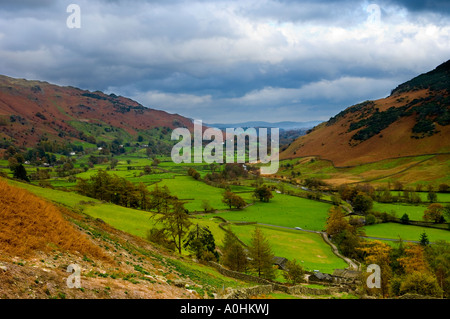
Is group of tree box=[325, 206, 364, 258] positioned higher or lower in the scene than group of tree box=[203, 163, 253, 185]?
lower

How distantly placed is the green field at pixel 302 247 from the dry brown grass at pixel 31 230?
44417mm

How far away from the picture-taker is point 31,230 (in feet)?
57.3

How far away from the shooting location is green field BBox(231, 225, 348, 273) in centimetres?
5691

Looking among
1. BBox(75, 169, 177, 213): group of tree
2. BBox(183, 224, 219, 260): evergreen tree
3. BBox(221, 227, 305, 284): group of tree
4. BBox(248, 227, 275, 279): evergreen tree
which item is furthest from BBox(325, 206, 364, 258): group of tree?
BBox(75, 169, 177, 213): group of tree

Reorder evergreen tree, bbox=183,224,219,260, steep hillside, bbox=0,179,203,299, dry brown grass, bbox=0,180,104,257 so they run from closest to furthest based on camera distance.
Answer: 1. steep hillside, bbox=0,179,203,299
2. dry brown grass, bbox=0,180,104,257
3. evergreen tree, bbox=183,224,219,260

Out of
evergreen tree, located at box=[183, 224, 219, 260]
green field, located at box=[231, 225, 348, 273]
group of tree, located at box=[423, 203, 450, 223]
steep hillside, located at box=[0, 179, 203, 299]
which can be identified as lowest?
green field, located at box=[231, 225, 348, 273]

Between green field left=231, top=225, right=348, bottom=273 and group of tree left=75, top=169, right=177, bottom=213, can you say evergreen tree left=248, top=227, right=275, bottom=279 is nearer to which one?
green field left=231, top=225, right=348, bottom=273

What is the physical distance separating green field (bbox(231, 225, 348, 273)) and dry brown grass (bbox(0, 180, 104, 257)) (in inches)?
1749

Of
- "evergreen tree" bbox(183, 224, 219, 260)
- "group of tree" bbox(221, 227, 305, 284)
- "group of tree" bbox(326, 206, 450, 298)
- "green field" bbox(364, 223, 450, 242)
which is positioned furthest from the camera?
"green field" bbox(364, 223, 450, 242)

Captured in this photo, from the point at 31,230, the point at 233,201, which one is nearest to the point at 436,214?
the point at 233,201

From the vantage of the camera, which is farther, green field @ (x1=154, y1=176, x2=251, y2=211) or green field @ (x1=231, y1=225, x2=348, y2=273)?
green field @ (x1=154, y1=176, x2=251, y2=211)

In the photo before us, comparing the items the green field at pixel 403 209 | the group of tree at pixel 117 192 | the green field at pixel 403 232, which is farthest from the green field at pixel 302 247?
the green field at pixel 403 209

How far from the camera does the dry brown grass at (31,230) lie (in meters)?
15.6

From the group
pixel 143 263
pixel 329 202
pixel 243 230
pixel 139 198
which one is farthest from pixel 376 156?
pixel 143 263
